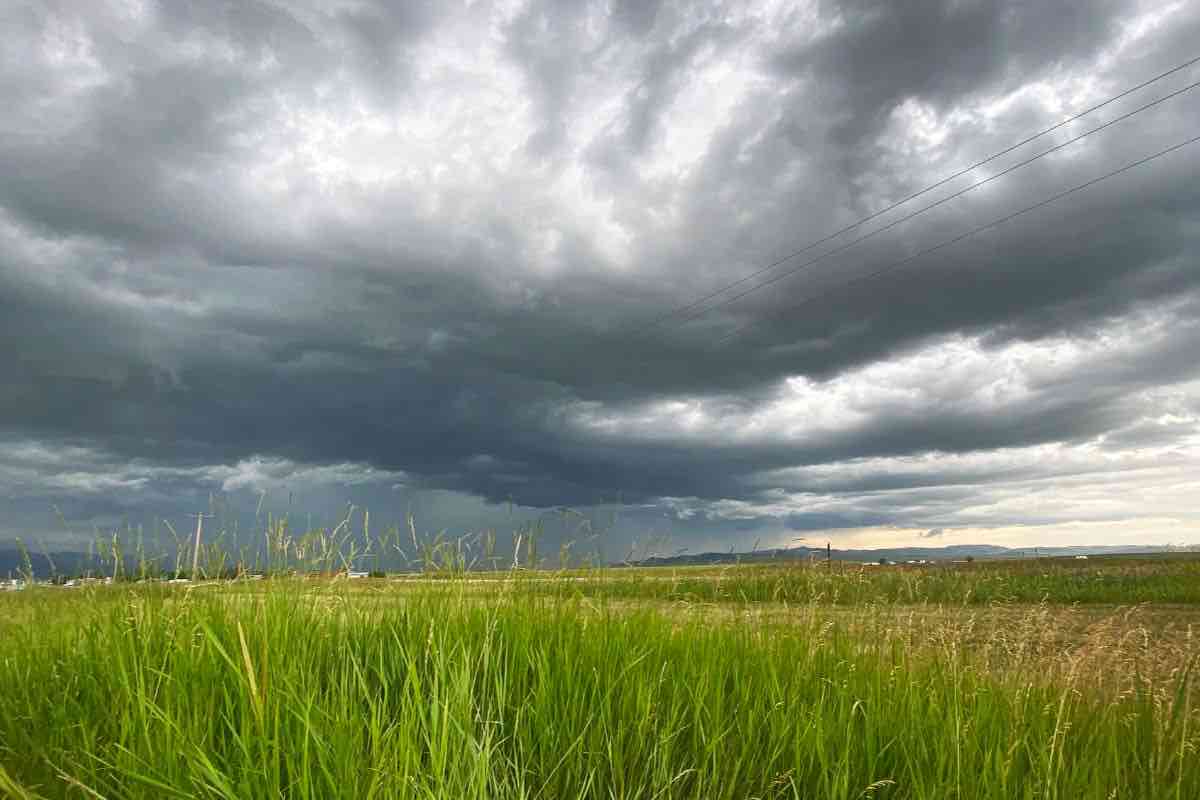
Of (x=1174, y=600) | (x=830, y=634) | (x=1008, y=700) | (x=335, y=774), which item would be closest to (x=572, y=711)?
(x=335, y=774)

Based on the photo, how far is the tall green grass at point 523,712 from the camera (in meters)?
3.33

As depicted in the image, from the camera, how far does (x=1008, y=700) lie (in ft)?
18.0

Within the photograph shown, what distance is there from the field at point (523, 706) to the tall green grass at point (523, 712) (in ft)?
0.08

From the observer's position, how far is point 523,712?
4410 millimetres

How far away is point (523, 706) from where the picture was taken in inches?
175

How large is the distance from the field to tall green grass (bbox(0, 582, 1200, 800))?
0.08ft

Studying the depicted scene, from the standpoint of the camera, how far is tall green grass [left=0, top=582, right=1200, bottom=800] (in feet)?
10.9

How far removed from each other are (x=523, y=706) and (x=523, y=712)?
38 millimetres

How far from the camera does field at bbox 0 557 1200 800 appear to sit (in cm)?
329

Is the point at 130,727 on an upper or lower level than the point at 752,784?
upper

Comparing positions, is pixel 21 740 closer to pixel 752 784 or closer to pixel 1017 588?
pixel 752 784

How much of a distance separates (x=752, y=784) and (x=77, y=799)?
3.29 meters

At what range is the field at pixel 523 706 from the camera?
329cm

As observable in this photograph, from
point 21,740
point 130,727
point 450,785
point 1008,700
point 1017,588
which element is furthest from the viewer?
point 1017,588
